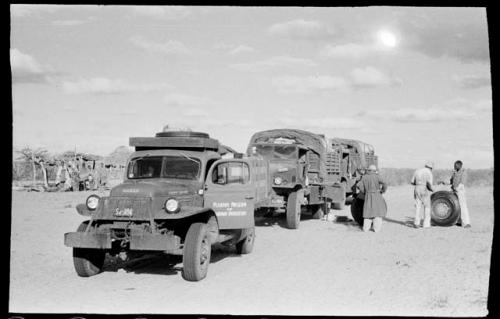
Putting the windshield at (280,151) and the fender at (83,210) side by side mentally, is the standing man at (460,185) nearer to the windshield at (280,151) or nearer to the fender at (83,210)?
the windshield at (280,151)

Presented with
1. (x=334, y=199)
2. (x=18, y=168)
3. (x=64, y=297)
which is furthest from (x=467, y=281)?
(x=18, y=168)

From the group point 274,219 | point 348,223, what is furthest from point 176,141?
point 274,219

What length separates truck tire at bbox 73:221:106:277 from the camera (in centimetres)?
785

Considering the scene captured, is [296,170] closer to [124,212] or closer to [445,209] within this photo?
[445,209]

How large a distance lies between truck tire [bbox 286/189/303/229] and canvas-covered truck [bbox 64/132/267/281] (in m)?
3.77

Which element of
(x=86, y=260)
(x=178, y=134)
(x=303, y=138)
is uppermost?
(x=303, y=138)

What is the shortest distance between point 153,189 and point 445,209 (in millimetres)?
8852

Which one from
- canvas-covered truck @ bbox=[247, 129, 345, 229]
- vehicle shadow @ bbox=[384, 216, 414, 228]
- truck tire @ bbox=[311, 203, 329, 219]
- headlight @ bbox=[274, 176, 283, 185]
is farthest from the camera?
truck tire @ bbox=[311, 203, 329, 219]

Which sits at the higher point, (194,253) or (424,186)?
(424,186)

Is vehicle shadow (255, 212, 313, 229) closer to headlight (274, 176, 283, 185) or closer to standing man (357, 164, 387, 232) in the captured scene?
headlight (274, 176, 283, 185)

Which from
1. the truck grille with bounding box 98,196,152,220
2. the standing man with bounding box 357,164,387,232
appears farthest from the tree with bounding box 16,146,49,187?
the truck grille with bounding box 98,196,152,220

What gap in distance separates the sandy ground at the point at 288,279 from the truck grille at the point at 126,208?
0.95 metres

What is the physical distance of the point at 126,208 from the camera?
7.79 meters

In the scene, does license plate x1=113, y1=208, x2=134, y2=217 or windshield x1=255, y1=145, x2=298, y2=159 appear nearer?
license plate x1=113, y1=208, x2=134, y2=217
